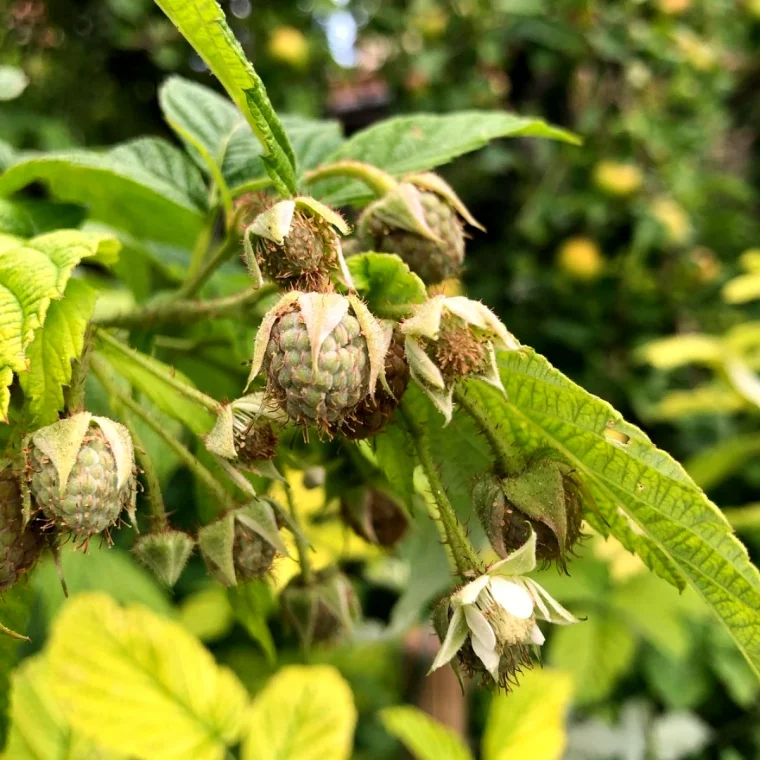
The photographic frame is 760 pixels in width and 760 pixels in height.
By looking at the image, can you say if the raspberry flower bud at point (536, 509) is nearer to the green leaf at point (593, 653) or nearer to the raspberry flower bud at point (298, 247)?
the raspberry flower bud at point (298, 247)

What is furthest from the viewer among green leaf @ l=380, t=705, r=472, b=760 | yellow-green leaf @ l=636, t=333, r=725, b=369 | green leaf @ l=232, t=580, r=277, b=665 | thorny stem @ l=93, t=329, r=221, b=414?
yellow-green leaf @ l=636, t=333, r=725, b=369

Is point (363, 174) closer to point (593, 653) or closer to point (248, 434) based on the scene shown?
point (248, 434)

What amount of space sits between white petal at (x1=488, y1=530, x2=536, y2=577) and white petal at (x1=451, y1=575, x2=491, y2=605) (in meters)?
0.01

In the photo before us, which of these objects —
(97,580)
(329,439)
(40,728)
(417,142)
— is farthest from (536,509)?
(97,580)

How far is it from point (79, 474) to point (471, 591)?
0.92 feet

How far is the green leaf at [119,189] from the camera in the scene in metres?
0.81

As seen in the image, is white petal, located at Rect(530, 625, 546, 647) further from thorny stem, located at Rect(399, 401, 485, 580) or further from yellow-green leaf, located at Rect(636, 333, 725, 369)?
yellow-green leaf, located at Rect(636, 333, 725, 369)

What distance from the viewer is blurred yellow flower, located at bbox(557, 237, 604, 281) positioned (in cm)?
250

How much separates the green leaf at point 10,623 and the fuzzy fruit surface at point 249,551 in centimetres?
17

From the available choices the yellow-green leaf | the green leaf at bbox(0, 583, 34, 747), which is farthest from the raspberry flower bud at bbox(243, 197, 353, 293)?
the yellow-green leaf

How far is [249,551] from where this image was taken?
678 millimetres

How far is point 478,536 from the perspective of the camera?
0.74 m

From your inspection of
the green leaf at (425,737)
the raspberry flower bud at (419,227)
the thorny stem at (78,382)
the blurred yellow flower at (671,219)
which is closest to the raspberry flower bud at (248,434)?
the thorny stem at (78,382)

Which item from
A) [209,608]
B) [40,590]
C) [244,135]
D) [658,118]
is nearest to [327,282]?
[244,135]
